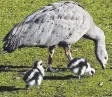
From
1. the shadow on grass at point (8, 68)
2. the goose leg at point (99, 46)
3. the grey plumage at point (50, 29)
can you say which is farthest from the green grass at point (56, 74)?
the grey plumage at point (50, 29)

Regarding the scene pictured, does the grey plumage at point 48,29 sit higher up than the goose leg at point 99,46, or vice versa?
the grey plumage at point 48,29

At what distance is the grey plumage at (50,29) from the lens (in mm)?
12562

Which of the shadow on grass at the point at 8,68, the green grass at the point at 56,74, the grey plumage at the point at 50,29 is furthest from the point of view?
the shadow on grass at the point at 8,68

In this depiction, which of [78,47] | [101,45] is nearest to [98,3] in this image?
[78,47]

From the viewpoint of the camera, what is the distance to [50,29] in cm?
1264

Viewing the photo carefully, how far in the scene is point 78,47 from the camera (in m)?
14.9

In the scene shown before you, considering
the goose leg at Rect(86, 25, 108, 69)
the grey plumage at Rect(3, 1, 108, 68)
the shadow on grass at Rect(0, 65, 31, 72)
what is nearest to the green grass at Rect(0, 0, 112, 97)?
the shadow on grass at Rect(0, 65, 31, 72)

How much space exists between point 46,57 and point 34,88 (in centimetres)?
223

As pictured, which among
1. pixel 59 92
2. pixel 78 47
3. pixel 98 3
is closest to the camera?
pixel 59 92

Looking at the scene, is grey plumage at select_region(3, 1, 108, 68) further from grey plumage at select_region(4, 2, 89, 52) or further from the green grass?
the green grass

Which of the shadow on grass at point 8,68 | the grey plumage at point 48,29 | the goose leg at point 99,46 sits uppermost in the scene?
the grey plumage at point 48,29

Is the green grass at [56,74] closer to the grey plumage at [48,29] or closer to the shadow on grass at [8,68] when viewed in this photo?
the shadow on grass at [8,68]

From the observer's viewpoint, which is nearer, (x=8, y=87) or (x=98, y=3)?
(x=8, y=87)

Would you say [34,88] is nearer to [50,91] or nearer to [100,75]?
[50,91]
